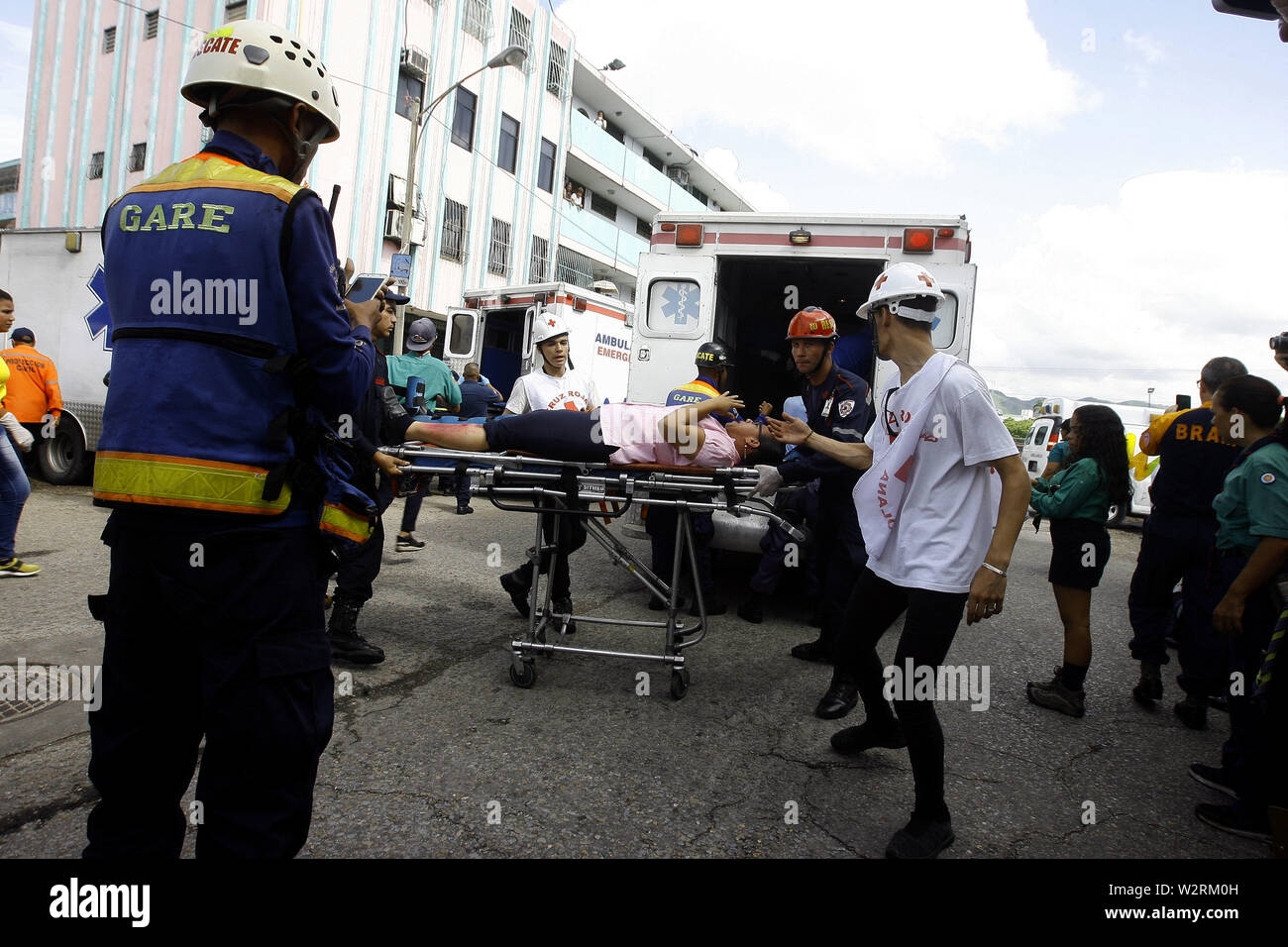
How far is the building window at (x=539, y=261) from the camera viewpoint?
24500 mm

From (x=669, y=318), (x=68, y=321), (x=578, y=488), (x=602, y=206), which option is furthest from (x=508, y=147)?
(x=578, y=488)

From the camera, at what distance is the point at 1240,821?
3.05 metres

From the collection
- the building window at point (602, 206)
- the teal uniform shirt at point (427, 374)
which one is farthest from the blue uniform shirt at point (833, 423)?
the building window at point (602, 206)

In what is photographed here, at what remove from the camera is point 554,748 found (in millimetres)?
3328

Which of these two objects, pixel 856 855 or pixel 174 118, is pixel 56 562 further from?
pixel 174 118

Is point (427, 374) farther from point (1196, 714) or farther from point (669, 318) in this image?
point (1196, 714)

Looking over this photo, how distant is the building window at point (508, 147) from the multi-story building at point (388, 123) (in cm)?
5

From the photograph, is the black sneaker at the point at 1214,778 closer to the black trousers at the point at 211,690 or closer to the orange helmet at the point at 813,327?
the orange helmet at the point at 813,327

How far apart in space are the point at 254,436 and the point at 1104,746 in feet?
13.3

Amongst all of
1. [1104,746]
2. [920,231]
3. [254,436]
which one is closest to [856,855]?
[1104,746]

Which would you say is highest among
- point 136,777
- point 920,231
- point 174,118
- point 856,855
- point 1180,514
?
point 174,118

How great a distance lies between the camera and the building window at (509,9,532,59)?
2200cm

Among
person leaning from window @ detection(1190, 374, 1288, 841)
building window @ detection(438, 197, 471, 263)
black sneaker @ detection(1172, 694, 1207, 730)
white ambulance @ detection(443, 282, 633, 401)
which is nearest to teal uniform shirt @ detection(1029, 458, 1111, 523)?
person leaning from window @ detection(1190, 374, 1288, 841)

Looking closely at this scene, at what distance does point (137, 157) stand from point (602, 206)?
52.2 feet
